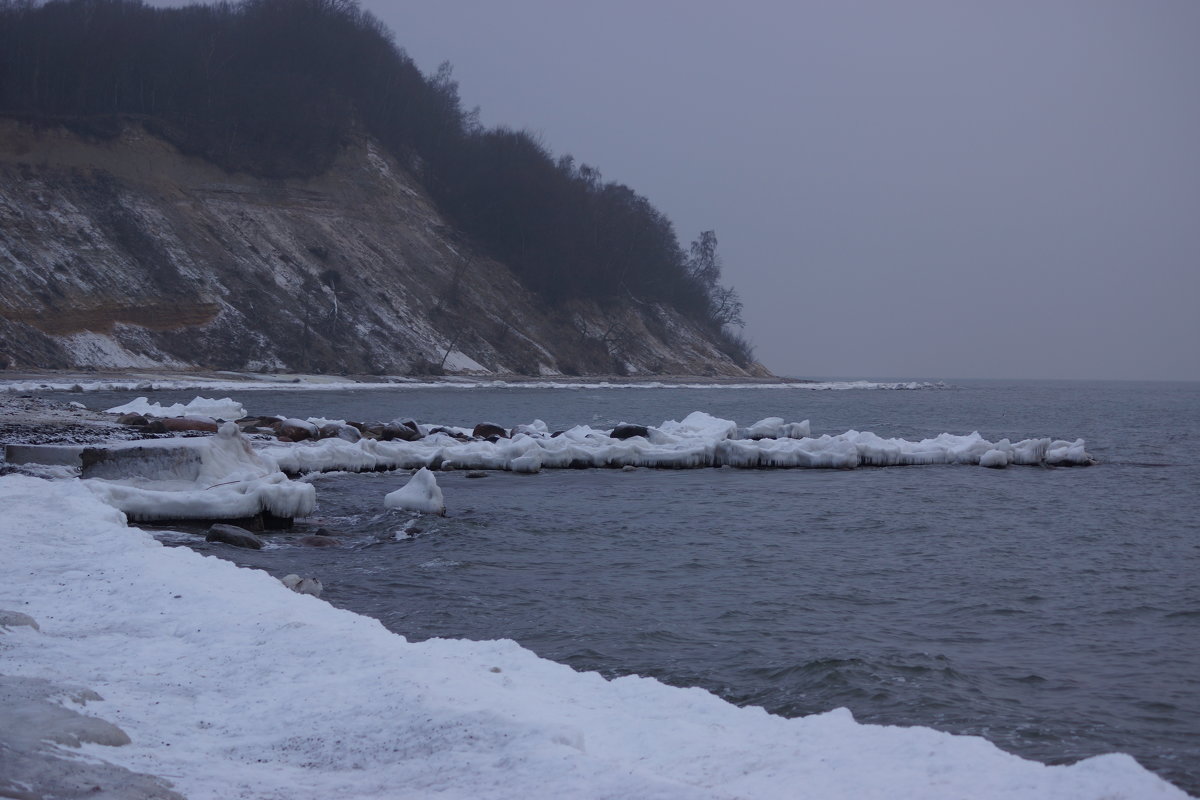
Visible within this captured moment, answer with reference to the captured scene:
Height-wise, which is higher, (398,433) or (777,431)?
(777,431)

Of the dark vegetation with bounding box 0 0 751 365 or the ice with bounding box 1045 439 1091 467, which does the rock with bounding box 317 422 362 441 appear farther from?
the dark vegetation with bounding box 0 0 751 365

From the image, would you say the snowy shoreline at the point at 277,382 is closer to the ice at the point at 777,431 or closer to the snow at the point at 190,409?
the snow at the point at 190,409

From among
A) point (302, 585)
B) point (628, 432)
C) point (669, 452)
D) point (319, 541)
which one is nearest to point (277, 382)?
point (628, 432)

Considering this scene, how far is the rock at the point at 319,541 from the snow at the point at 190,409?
14.4m

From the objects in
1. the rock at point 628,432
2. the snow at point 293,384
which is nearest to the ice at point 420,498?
the rock at point 628,432

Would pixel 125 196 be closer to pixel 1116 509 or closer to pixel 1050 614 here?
pixel 1116 509

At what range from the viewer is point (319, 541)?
1323 cm

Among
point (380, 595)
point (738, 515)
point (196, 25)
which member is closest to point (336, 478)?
point (738, 515)

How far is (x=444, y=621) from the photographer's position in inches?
380

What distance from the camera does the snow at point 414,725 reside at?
4754 millimetres

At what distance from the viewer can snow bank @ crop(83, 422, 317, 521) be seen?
13461 millimetres

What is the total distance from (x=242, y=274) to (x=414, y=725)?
6178cm

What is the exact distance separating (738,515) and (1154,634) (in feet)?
26.5

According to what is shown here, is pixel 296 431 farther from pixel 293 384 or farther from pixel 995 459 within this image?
pixel 293 384
